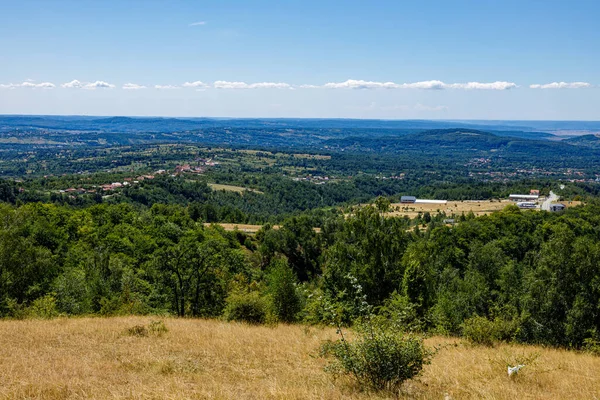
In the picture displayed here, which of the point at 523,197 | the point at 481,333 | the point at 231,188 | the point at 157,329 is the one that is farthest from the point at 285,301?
the point at 231,188

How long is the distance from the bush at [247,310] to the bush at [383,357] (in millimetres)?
11136

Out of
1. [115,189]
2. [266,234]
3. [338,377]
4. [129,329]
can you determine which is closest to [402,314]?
[338,377]

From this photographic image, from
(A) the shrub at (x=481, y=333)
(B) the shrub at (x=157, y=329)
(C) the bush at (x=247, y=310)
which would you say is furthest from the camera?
(C) the bush at (x=247, y=310)

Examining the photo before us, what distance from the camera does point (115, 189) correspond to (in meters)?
139

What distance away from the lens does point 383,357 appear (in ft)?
28.4

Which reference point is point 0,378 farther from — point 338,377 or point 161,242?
point 161,242

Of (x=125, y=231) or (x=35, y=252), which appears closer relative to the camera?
(x=35, y=252)

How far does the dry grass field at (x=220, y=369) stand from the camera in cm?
896

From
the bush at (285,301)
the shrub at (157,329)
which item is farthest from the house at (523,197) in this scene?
the shrub at (157,329)

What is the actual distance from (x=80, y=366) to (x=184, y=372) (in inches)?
108

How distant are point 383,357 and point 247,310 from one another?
39.2ft

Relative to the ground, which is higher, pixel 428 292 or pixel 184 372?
pixel 184 372

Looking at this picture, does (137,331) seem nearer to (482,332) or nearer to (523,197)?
(482,332)

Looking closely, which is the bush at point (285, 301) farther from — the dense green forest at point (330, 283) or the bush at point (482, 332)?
the bush at point (482, 332)
